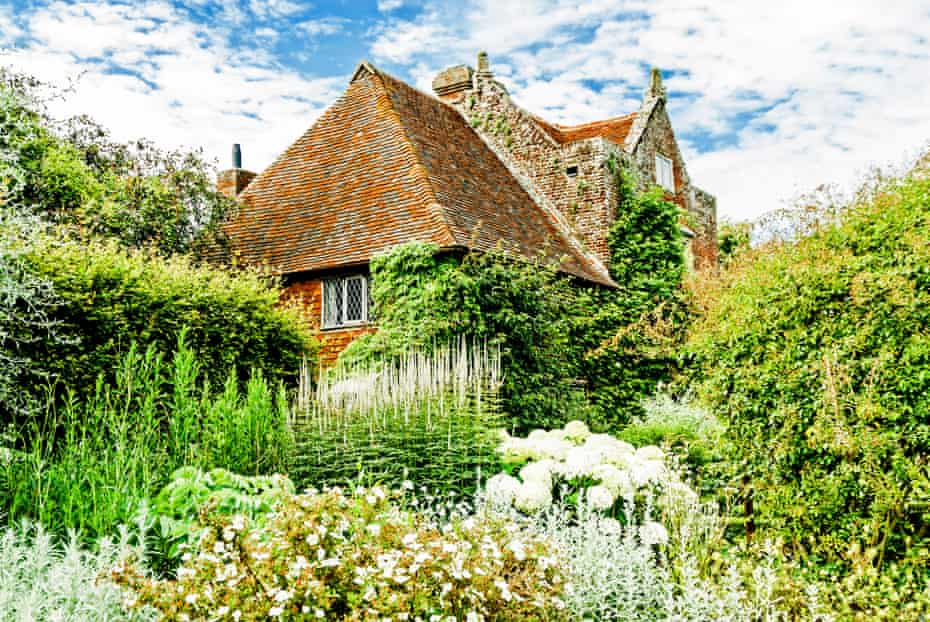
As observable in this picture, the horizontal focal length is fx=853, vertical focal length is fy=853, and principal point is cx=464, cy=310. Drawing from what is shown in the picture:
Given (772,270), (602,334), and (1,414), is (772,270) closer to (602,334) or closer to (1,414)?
(1,414)

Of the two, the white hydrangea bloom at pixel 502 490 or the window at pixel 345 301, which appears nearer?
the white hydrangea bloom at pixel 502 490

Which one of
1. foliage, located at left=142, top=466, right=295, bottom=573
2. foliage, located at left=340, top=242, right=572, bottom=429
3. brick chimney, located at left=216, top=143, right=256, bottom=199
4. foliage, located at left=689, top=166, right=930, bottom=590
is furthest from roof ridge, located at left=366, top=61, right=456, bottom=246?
foliage, located at left=142, top=466, right=295, bottom=573

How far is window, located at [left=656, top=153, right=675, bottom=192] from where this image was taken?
24062 mm

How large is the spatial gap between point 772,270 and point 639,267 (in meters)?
12.8

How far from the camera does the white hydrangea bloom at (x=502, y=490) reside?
21.9 ft

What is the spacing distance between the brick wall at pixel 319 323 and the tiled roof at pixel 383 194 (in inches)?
16.3

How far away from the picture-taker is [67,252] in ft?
33.7

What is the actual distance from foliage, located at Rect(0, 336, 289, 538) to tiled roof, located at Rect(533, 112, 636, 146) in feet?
53.3

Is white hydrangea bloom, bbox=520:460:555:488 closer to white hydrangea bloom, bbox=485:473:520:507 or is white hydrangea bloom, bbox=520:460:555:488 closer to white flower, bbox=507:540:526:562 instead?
white hydrangea bloom, bbox=485:473:520:507

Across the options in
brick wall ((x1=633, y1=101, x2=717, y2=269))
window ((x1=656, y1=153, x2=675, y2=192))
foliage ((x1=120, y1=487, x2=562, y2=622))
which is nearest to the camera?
foliage ((x1=120, y1=487, x2=562, y2=622))

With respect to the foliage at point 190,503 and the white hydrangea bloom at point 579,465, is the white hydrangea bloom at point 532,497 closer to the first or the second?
the white hydrangea bloom at point 579,465

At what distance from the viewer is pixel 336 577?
4.15 meters

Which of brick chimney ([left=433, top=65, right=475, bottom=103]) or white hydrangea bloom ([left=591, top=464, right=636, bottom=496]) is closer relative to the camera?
white hydrangea bloom ([left=591, top=464, right=636, bottom=496])

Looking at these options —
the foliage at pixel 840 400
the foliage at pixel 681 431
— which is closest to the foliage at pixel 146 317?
the foliage at pixel 681 431
